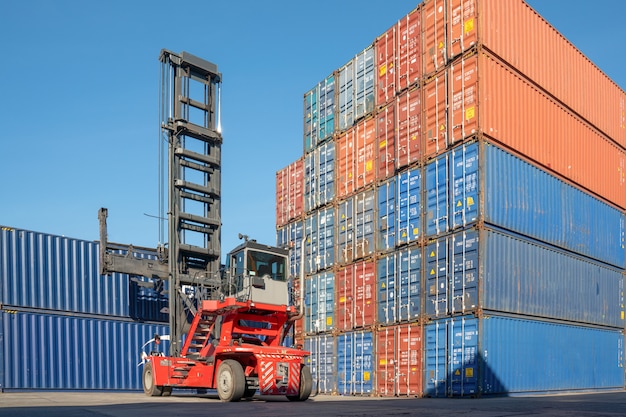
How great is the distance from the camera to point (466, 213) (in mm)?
20391

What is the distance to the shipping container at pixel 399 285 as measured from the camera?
2217 cm

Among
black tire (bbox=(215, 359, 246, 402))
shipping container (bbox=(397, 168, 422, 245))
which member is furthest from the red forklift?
shipping container (bbox=(397, 168, 422, 245))

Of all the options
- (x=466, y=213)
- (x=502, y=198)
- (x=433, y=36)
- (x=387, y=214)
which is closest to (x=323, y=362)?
(x=387, y=214)

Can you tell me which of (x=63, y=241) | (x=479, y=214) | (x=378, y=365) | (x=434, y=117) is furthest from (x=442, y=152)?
(x=63, y=241)

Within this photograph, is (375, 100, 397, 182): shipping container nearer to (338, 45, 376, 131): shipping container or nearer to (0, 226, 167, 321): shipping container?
(338, 45, 376, 131): shipping container

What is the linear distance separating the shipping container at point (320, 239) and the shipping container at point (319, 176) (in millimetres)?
433

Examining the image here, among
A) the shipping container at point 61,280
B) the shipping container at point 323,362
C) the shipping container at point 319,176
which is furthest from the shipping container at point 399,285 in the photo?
the shipping container at point 61,280

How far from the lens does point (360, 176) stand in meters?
25.7

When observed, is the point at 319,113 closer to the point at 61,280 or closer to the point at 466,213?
the point at 466,213

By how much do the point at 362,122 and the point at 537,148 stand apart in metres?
6.42

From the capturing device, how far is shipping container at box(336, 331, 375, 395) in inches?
938

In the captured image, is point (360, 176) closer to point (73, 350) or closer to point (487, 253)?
point (487, 253)

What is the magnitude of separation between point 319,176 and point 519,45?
31.2ft

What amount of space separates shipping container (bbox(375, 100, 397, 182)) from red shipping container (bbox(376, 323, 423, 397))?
5.44 metres
